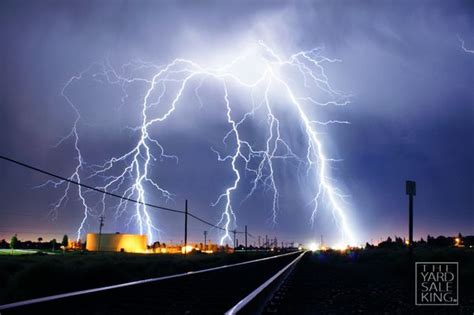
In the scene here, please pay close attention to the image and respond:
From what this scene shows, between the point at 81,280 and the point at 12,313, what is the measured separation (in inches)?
366

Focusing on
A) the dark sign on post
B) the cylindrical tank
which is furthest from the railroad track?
the cylindrical tank

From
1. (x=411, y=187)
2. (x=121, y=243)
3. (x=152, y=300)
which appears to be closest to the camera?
(x=152, y=300)

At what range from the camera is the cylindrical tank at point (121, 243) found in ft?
318

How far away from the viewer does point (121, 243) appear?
9750cm

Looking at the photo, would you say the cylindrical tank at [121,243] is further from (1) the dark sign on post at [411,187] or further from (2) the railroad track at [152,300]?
(2) the railroad track at [152,300]

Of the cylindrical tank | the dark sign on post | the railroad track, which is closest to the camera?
the railroad track

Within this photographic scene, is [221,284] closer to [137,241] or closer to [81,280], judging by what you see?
[81,280]

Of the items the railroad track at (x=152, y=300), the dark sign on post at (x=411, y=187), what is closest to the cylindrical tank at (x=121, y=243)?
the dark sign on post at (x=411, y=187)

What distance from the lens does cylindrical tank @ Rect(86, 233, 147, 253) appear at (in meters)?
96.8

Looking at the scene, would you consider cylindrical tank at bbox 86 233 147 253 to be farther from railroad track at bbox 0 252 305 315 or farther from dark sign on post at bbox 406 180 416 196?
railroad track at bbox 0 252 305 315

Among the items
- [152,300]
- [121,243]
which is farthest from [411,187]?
[121,243]

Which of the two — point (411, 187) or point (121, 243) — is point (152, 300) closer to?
point (411, 187)

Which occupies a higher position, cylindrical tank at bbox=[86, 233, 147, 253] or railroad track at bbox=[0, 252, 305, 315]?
railroad track at bbox=[0, 252, 305, 315]

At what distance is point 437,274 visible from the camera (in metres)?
12.8
